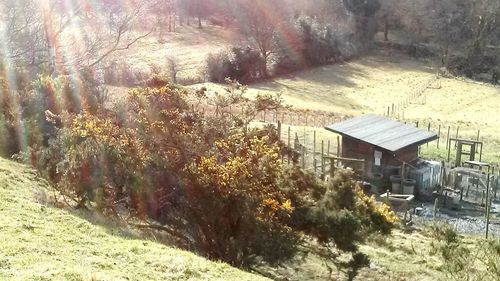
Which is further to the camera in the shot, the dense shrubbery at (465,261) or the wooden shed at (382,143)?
the wooden shed at (382,143)

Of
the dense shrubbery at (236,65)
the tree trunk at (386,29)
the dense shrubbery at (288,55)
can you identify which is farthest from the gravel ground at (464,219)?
the tree trunk at (386,29)

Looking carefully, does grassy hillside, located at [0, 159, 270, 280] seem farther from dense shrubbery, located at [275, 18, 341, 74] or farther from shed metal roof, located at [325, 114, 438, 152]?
dense shrubbery, located at [275, 18, 341, 74]

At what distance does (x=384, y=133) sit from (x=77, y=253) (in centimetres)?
1858

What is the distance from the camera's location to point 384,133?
26.3 metres

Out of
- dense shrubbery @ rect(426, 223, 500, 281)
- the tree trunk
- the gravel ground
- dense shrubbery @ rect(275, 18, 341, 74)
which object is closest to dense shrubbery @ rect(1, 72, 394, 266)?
dense shrubbery @ rect(426, 223, 500, 281)

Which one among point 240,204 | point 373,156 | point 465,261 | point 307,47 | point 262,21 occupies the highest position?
point 262,21

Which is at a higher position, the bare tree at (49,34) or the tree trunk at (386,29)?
the bare tree at (49,34)

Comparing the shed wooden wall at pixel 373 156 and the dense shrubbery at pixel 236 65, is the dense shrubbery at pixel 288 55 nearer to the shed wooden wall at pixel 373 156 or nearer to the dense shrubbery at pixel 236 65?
the dense shrubbery at pixel 236 65

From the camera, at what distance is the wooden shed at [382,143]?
25.3 meters

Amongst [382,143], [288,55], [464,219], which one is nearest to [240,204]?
[464,219]

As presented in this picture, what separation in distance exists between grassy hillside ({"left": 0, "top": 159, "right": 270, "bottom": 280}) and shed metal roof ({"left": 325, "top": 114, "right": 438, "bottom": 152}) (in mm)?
14707

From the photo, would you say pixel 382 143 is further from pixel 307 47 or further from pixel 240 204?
pixel 307 47

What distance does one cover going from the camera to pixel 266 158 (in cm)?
1372

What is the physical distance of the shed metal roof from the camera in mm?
25188
